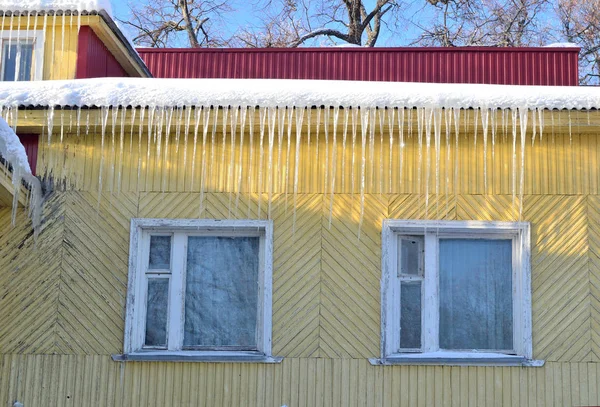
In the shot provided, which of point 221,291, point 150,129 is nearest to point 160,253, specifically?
point 221,291

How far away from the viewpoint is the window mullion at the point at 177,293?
8.23m

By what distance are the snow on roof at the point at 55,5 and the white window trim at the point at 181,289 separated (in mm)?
3259

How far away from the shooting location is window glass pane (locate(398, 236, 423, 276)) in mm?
8289

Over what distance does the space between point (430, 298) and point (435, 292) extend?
0.26 ft

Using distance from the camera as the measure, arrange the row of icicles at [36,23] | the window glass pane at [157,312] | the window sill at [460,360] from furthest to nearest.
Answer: the row of icicles at [36,23] → the window glass pane at [157,312] → the window sill at [460,360]

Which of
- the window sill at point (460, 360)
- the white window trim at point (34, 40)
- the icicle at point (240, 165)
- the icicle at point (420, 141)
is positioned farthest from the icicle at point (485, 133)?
the white window trim at point (34, 40)

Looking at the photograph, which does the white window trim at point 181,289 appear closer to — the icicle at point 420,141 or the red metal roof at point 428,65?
the icicle at point 420,141

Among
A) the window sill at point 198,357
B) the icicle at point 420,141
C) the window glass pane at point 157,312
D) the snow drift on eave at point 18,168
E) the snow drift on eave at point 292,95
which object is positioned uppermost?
the snow drift on eave at point 292,95

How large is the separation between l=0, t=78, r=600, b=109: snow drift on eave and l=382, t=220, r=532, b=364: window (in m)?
1.16

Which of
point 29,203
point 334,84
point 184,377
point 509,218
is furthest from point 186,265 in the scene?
point 509,218

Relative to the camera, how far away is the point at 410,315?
821cm

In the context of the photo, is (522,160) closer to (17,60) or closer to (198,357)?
(198,357)

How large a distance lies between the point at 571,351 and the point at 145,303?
13.2ft

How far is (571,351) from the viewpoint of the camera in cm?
796
